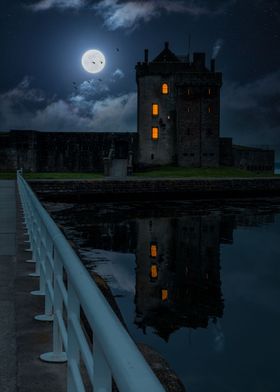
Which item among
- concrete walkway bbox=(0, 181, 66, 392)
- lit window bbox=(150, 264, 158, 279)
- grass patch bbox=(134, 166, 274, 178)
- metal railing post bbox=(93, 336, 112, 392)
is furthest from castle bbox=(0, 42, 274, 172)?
metal railing post bbox=(93, 336, 112, 392)

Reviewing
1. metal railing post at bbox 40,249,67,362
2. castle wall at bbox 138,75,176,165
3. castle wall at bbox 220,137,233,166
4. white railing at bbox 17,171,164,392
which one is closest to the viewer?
white railing at bbox 17,171,164,392

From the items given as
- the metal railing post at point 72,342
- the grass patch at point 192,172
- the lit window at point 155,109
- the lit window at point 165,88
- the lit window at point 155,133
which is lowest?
the metal railing post at point 72,342

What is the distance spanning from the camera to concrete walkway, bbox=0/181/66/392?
3252 mm

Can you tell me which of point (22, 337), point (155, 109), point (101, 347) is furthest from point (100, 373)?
point (155, 109)

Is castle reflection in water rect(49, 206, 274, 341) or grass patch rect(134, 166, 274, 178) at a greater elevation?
grass patch rect(134, 166, 274, 178)

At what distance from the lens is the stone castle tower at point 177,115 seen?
55125mm

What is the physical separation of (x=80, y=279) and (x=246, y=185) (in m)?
41.3

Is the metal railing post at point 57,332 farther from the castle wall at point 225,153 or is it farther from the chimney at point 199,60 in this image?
the chimney at point 199,60

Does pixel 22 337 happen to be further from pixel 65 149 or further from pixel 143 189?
pixel 65 149

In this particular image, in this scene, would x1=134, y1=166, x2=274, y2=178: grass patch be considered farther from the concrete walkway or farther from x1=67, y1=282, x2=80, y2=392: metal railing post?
x1=67, y1=282, x2=80, y2=392: metal railing post

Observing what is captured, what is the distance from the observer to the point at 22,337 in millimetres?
4137

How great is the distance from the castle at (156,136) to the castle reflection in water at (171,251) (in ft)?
74.6

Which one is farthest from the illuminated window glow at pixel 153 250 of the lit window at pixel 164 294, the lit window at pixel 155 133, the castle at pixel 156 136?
the lit window at pixel 155 133

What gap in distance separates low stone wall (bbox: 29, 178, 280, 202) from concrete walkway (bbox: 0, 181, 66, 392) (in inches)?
1111
